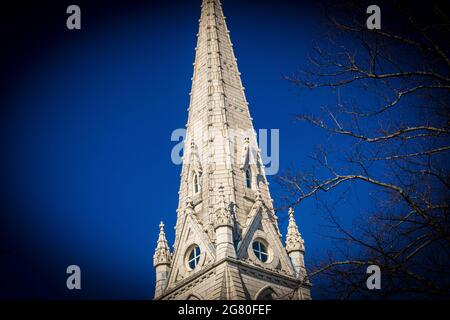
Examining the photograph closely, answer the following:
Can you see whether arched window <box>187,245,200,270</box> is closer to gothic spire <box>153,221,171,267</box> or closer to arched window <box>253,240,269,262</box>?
gothic spire <box>153,221,171,267</box>

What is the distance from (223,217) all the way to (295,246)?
4.56m

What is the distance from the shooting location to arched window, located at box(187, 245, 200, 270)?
35822mm

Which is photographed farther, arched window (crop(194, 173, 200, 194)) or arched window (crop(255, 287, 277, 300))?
arched window (crop(194, 173, 200, 194))

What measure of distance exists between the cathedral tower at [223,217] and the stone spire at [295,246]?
0.05 m

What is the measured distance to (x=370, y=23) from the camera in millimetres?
13828

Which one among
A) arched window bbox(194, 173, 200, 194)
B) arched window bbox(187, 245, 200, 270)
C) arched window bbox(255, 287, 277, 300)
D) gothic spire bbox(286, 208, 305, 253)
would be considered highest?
arched window bbox(194, 173, 200, 194)

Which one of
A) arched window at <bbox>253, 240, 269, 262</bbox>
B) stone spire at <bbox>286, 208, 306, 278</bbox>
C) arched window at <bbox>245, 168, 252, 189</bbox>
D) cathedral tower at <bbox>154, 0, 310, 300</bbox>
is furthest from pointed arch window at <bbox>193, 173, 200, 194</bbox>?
stone spire at <bbox>286, 208, 306, 278</bbox>

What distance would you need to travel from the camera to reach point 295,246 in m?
37.1

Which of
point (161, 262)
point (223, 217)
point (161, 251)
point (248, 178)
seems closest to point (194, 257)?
point (161, 262)

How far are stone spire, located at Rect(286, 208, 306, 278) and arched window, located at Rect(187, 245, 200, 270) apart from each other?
15.6ft

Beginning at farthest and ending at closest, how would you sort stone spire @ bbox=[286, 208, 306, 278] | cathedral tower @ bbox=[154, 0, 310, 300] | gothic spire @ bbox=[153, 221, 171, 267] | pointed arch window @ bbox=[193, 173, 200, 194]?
1. pointed arch window @ bbox=[193, 173, 200, 194]
2. gothic spire @ bbox=[153, 221, 171, 267]
3. stone spire @ bbox=[286, 208, 306, 278]
4. cathedral tower @ bbox=[154, 0, 310, 300]

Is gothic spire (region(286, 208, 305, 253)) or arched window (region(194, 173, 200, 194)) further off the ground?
arched window (region(194, 173, 200, 194))
